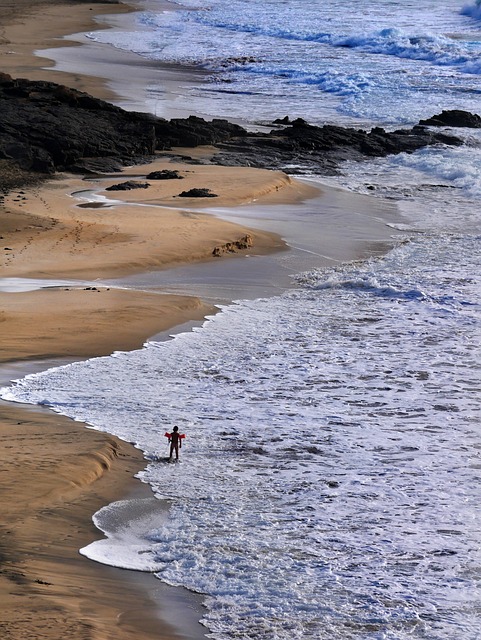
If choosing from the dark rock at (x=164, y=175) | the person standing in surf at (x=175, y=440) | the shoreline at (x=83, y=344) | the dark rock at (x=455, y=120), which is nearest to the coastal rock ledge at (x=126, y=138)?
the shoreline at (x=83, y=344)

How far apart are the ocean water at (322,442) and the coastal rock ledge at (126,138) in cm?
519

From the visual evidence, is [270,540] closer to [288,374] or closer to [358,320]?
[288,374]

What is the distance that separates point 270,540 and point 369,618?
1.25 metres

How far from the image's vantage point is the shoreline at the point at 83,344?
7.13 metres

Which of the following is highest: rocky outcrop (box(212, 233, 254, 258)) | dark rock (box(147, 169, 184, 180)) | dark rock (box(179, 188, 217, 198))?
dark rock (box(147, 169, 184, 180))

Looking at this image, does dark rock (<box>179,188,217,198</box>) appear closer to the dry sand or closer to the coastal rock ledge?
the dry sand

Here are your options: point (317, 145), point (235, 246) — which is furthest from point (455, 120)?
point (235, 246)

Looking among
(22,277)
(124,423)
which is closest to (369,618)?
(124,423)

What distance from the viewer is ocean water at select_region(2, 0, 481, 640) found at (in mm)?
7691

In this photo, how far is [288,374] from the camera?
12.1 metres

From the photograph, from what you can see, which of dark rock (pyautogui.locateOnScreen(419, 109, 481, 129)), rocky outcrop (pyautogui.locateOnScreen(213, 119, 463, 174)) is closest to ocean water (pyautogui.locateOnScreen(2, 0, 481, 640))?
rocky outcrop (pyautogui.locateOnScreen(213, 119, 463, 174))

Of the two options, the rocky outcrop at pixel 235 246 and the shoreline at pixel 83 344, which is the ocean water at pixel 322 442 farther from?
the rocky outcrop at pixel 235 246

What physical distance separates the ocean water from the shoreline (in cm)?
29

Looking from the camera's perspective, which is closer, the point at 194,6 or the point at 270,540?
the point at 270,540
